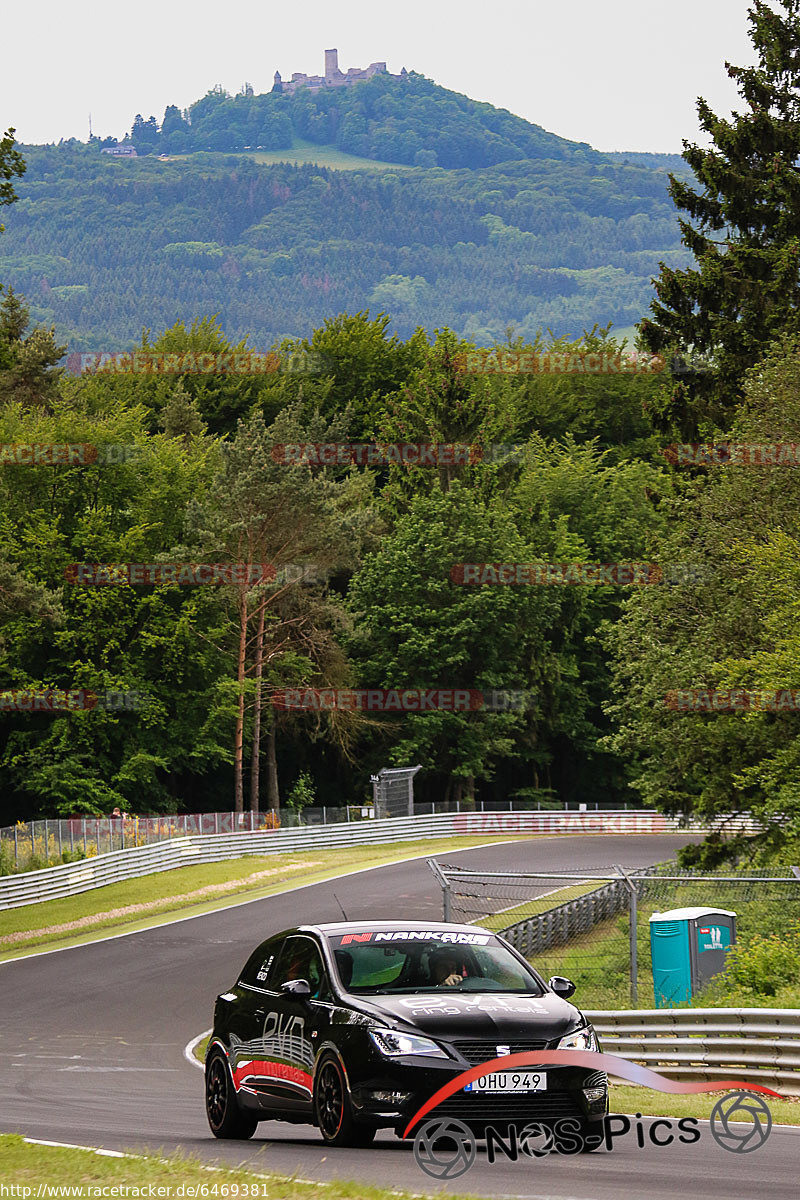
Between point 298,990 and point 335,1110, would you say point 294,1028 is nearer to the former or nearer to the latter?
point 298,990

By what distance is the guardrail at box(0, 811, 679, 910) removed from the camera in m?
42.8

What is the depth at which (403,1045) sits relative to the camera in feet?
31.1

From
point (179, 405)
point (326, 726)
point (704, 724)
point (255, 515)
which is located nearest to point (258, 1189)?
point (704, 724)

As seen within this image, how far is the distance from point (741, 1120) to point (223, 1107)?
156 inches

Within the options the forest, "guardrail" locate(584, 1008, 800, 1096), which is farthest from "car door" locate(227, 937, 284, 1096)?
the forest

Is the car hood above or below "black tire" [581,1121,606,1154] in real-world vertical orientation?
above

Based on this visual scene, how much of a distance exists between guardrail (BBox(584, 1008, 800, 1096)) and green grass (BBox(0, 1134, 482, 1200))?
631cm

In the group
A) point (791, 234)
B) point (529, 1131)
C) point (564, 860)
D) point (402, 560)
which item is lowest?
point (564, 860)

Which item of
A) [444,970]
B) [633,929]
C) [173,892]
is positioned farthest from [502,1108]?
[173,892]

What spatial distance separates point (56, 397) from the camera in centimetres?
8475

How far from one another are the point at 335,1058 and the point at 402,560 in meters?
63.5

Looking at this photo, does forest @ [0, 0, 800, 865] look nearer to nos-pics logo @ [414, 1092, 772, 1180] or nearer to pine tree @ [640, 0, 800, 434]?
pine tree @ [640, 0, 800, 434]

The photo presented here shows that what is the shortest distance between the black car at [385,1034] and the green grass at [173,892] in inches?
969

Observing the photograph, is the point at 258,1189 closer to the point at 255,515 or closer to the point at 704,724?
the point at 704,724
